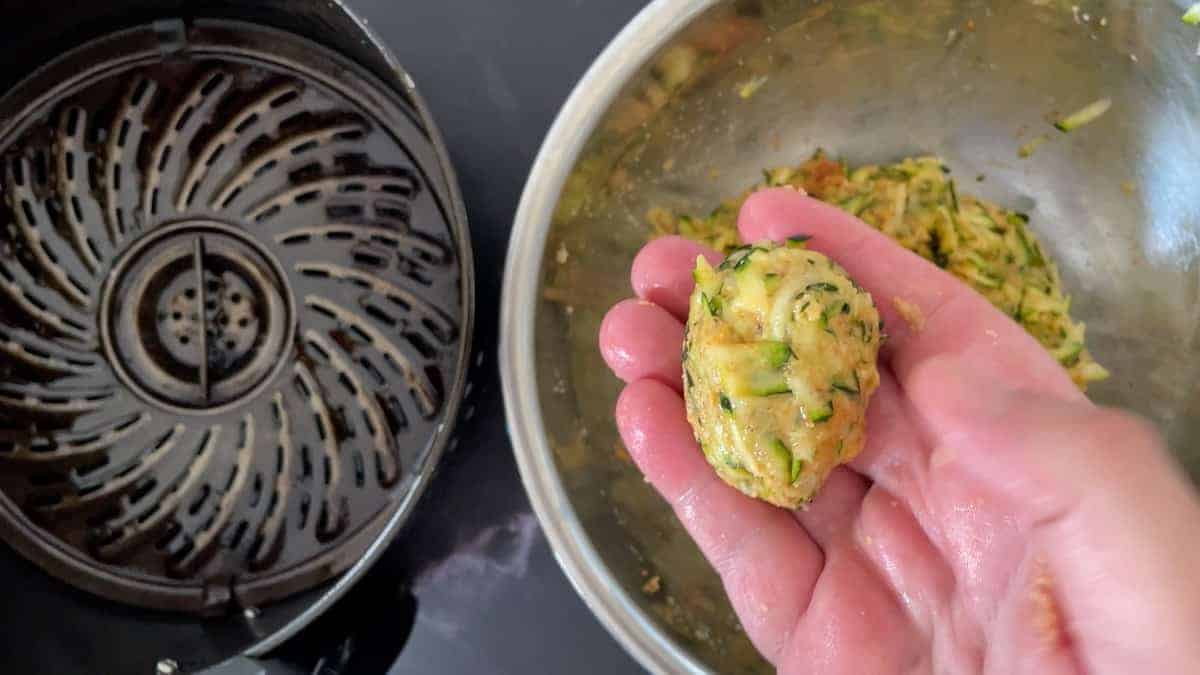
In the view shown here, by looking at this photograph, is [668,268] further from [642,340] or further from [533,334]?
[533,334]

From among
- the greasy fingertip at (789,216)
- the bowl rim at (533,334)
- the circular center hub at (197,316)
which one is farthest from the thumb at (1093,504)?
the circular center hub at (197,316)

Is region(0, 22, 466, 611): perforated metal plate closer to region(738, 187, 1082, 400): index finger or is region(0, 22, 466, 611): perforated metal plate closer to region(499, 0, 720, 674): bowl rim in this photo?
region(499, 0, 720, 674): bowl rim

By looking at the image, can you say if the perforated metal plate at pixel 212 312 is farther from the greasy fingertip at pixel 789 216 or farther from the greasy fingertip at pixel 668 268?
the greasy fingertip at pixel 789 216

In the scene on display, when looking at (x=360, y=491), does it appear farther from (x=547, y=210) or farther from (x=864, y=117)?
(x=864, y=117)

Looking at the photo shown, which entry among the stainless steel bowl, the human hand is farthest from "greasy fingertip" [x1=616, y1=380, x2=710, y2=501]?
the stainless steel bowl

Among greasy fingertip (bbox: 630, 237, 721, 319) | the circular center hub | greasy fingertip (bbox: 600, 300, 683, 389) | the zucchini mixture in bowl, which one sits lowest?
the zucchini mixture in bowl

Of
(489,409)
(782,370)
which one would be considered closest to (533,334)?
(489,409)
